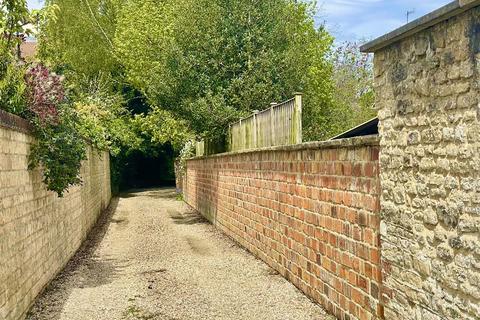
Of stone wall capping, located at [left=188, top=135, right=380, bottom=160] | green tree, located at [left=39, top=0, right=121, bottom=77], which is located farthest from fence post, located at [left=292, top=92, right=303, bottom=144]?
green tree, located at [left=39, top=0, right=121, bottom=77]

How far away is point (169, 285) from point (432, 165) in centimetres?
502

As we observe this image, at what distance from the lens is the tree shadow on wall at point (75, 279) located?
6996 mm

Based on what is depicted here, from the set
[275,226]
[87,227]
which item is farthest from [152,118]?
[275,226]

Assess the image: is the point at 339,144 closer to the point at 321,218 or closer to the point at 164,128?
the point at 321,218

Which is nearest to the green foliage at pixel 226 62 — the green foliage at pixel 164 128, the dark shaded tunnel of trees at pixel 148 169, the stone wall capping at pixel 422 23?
the green foliage at pixel 164 128

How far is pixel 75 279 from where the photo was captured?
892 cm

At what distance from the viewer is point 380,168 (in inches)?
208

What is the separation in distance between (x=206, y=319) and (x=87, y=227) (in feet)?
28.1

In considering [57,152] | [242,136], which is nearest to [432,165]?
[57,152]

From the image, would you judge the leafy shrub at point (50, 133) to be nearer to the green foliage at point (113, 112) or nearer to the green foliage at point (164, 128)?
the green foliage at point (113, 112)

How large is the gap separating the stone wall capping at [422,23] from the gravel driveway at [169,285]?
3.20 meters

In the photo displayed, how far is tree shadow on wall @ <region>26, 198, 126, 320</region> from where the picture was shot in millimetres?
6996

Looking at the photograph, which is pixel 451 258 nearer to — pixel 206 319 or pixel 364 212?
pixel 364 212

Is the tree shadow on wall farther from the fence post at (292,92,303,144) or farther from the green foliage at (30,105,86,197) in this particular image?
the fence post at (292,92,303,144)
